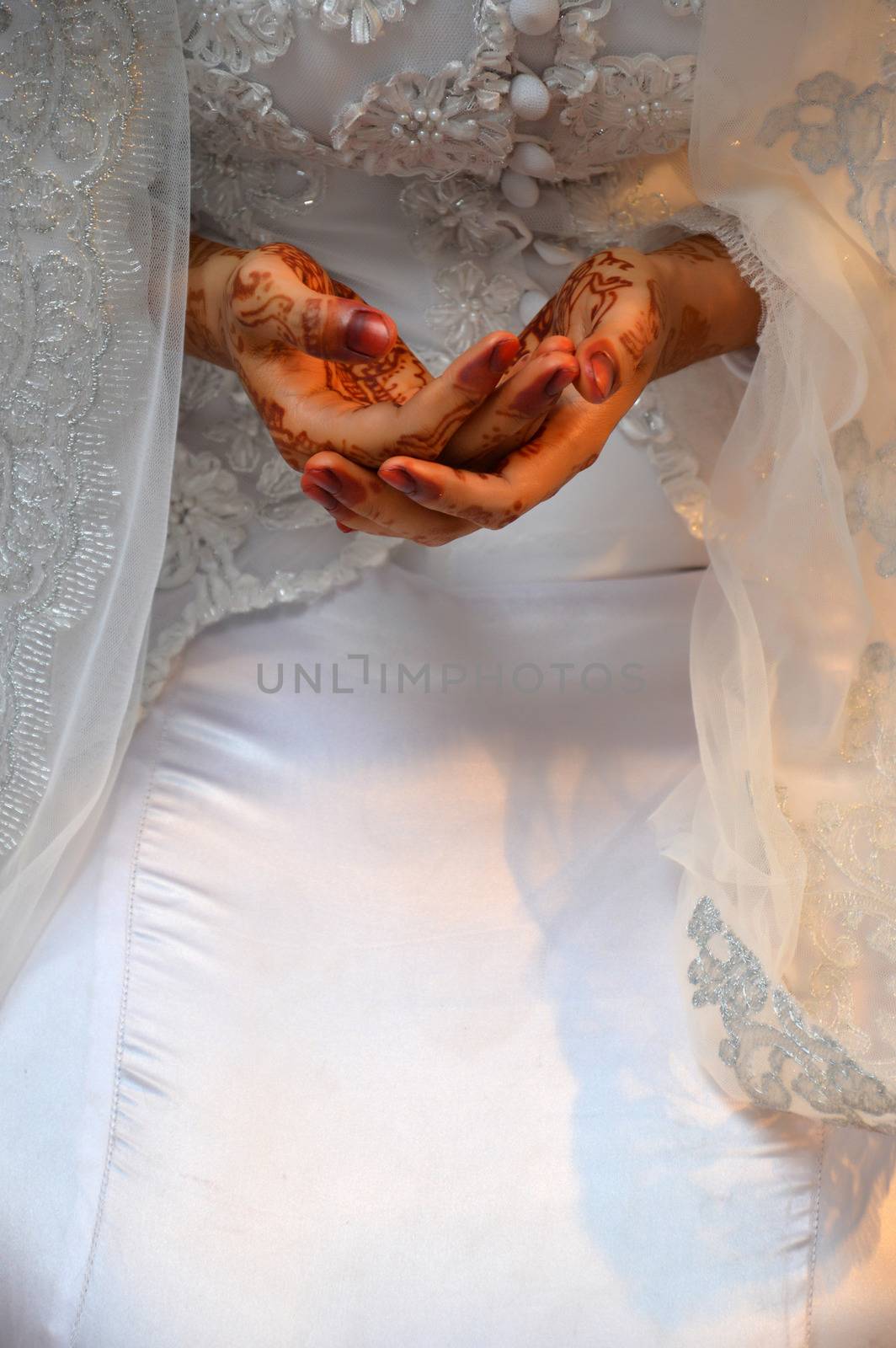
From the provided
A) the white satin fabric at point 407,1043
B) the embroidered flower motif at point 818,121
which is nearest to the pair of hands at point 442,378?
the embroidered flower motif at point 818,121

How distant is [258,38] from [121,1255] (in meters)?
0.69

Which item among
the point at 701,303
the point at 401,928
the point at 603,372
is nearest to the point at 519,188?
the point at 701,303

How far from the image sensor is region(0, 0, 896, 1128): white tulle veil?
621mm

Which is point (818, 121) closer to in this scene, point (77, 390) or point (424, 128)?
point (424, 128)

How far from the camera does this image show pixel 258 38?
67 cm

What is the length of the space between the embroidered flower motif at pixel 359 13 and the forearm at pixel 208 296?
15 cm

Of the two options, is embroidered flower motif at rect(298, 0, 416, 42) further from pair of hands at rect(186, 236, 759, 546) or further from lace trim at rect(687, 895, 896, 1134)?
lace trim at rect(687, 895, 896, 1134)

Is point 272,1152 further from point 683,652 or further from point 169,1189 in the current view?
point 683,652

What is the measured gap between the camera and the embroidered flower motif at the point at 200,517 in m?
0.84

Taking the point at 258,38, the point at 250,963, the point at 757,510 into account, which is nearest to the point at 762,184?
the point at 757,510

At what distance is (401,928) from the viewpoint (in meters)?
0.74

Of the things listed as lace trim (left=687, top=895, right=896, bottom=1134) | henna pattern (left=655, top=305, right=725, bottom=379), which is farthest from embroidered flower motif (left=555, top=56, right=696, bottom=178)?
lace trim (left=687, top=895, right=896, bottom=1134)

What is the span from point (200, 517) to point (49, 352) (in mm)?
186

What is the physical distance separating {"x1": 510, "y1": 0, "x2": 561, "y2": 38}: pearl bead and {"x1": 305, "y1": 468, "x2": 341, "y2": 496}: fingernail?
291 mm
